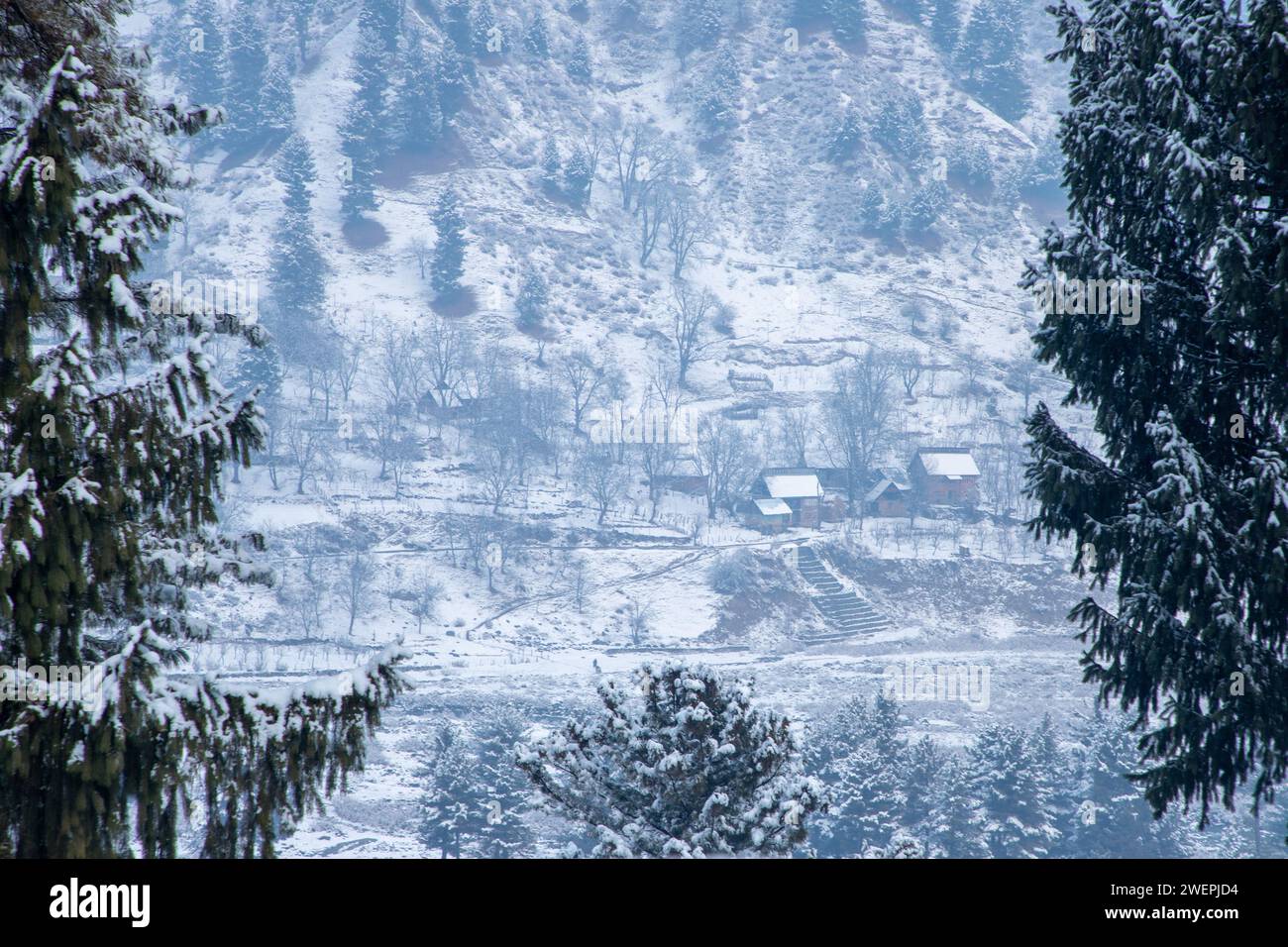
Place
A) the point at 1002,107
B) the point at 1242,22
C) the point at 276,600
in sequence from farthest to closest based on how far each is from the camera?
the point at 1002,107 < the point at 276,600 < the point at 1242,22

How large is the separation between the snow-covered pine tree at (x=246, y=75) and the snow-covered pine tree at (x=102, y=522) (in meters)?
120

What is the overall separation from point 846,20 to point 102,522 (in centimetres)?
15729

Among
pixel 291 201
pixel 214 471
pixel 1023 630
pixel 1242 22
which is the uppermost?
pixel 291 201

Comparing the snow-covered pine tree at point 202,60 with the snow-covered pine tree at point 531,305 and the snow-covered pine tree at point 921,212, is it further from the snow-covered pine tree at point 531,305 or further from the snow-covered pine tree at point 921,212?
the snow-covered pine tree at point 921,212

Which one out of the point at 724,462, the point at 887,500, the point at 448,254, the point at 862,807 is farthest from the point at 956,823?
the point at 448,254

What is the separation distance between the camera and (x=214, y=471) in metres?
5.92

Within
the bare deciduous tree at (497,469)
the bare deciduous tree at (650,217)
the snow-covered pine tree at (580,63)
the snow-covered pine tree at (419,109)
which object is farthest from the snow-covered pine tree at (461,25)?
the bare deciduous tree at (497,469)

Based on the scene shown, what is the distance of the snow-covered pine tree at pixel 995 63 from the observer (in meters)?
144

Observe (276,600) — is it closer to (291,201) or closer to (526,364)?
(526,364)

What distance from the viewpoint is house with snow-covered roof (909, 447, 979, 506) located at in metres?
78.9

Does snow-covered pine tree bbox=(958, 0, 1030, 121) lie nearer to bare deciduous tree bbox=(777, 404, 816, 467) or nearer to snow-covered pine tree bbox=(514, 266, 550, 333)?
bare deciduous tree bbox=(777, 404, 816, 467)

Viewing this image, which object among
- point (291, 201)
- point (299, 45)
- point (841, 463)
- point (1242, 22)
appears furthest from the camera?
point (299, 45)
